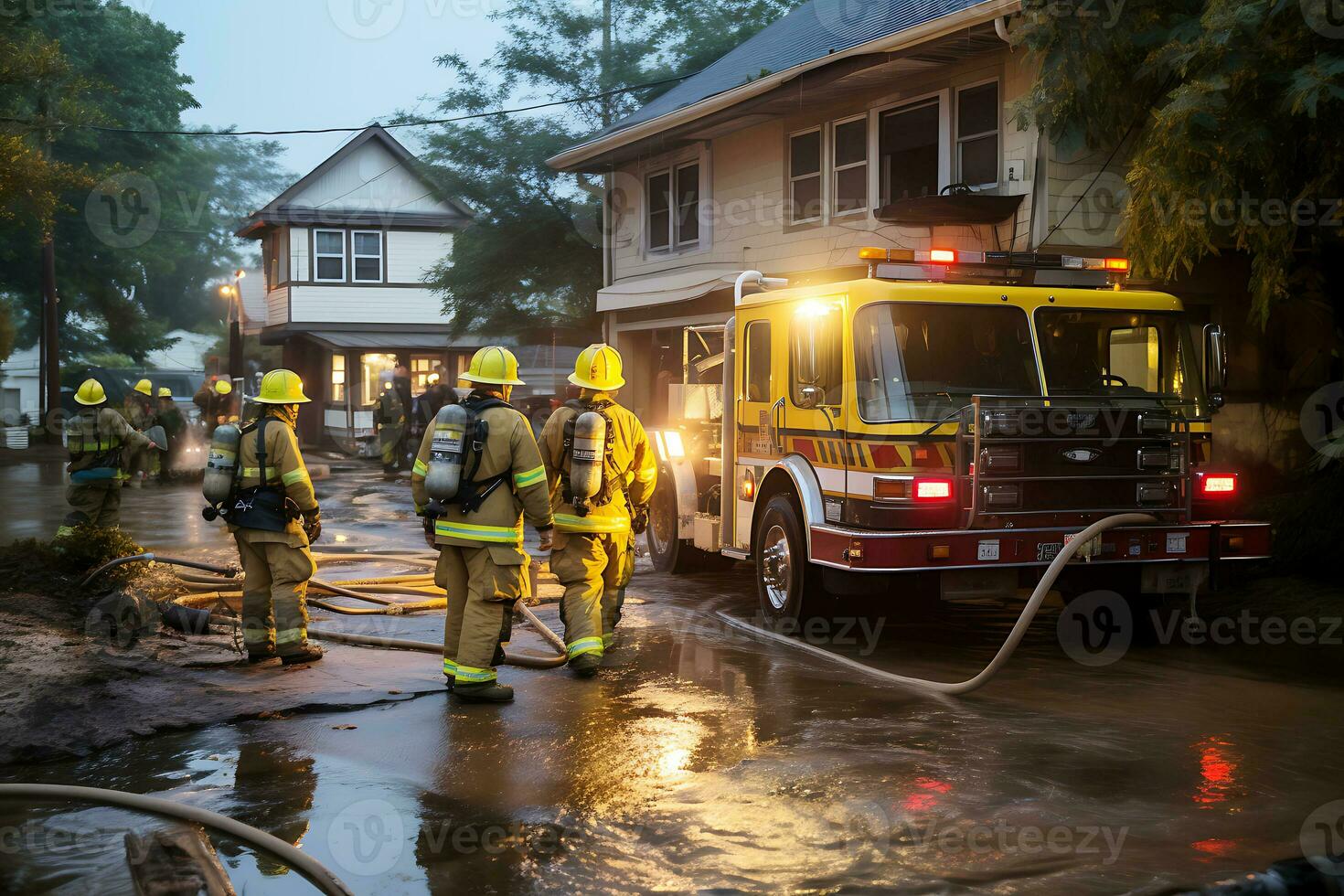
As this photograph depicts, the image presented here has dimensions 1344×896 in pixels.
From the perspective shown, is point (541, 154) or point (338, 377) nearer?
point (541, 154)

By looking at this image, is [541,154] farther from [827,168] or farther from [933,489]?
[933,489]

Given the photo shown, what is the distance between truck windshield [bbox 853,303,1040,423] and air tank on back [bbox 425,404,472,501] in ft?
8.74

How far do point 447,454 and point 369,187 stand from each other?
102 feet

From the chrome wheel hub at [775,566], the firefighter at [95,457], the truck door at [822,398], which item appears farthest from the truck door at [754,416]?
the firefighter at [95,457]

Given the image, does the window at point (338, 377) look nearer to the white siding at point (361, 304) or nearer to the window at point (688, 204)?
the white siding at point (361, 304)

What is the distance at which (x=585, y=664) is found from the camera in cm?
775

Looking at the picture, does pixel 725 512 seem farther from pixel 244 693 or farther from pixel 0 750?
pixel 0 750

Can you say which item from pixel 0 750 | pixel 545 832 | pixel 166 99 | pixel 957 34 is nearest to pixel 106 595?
pixel 0 750

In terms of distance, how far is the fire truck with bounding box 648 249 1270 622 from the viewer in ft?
26.6

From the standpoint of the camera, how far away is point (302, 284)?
117 ft

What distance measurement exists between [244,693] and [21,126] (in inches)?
659

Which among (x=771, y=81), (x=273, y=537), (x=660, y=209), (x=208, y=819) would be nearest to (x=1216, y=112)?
(x=273, y=537)

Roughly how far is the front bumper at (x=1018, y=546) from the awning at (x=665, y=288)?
9.24 metres

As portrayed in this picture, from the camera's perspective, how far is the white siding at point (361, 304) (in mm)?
35750
